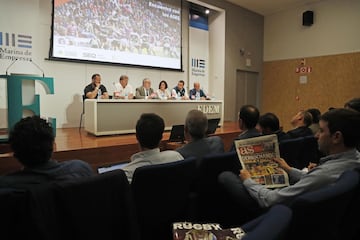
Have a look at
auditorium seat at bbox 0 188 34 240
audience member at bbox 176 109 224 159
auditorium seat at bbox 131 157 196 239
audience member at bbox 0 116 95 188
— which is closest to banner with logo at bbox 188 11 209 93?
audience member at bbox 176 109 224 159

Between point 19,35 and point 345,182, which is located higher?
point 19,35

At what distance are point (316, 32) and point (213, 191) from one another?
23.9 feet

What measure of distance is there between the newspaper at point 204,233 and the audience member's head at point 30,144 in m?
0.67

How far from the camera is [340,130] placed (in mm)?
1385

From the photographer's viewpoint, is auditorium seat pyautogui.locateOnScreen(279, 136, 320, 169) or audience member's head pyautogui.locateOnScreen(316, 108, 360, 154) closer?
audience member's head pyautogui.locateOnScreen(316, 108, 360, 154)

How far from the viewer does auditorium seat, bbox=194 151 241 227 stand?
183 cm

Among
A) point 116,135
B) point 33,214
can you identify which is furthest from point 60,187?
point 116,135

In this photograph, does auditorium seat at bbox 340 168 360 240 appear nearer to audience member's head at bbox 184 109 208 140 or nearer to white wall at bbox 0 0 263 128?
audience member's head at bbox 184 109 208 140

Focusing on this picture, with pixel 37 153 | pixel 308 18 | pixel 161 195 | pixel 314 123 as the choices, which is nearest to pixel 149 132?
pixel 161 195

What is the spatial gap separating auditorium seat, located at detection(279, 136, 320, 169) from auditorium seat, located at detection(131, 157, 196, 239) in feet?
2.97

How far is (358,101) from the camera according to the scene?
2.59 metres

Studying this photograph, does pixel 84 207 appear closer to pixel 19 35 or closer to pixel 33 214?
pixel 33 214

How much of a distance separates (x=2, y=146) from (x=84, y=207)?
7.94 feet

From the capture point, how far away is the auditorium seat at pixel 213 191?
72.2 inches
